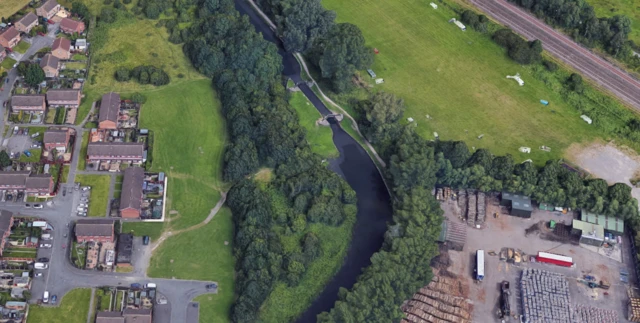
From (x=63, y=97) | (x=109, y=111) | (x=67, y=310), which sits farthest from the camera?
(x=63, y=97)

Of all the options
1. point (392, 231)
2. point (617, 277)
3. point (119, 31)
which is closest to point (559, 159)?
point (617, 277)

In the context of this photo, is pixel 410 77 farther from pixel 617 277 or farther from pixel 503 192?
pixel 617 277

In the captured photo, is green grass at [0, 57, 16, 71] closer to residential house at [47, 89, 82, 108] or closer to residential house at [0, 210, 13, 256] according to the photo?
residential house at [47, 89, 82, 108]

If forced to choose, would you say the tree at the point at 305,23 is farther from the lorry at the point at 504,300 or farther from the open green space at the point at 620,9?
the lorry at the point at 504,300

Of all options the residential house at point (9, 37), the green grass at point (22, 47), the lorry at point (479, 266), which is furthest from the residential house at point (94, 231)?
the lorry at point (479, 266)

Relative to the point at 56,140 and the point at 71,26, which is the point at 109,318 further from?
the point at 71,26

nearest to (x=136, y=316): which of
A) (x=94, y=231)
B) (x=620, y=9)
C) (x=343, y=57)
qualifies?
(x=94, y=231)
